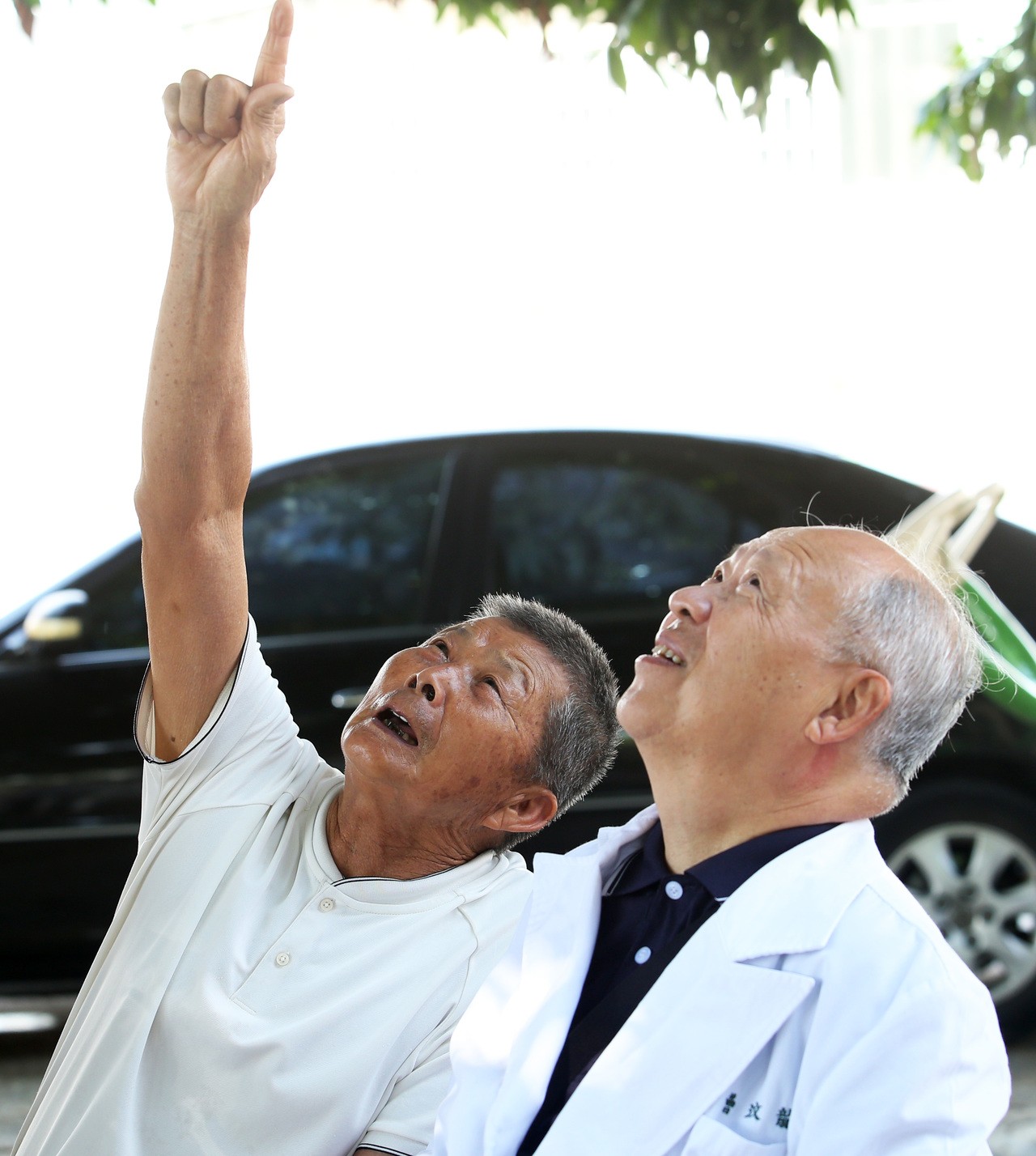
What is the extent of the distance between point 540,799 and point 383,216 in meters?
9.65

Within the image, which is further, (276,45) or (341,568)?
(341,568)

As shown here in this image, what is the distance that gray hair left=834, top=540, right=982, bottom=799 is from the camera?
5.14 feet

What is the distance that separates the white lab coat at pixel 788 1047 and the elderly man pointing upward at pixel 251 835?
229 millimetres

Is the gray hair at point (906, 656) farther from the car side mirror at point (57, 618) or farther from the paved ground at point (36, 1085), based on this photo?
the car side mirror at point (57, 618)

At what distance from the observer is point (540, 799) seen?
204cm

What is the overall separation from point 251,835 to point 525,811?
422 millimetres

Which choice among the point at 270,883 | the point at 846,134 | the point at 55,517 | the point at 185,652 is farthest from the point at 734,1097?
the point at 846,134

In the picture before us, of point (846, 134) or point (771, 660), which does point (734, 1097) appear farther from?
point (846, 134)

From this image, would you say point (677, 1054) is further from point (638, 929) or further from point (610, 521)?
point (610, 521)

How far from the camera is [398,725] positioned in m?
2.00

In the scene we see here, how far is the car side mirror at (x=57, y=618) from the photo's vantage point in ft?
12.4

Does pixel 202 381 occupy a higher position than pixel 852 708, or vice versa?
pixel 202 381

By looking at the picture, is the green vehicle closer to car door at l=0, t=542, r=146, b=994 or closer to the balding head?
the balding head

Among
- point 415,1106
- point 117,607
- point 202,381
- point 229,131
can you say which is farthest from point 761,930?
point 117,607
